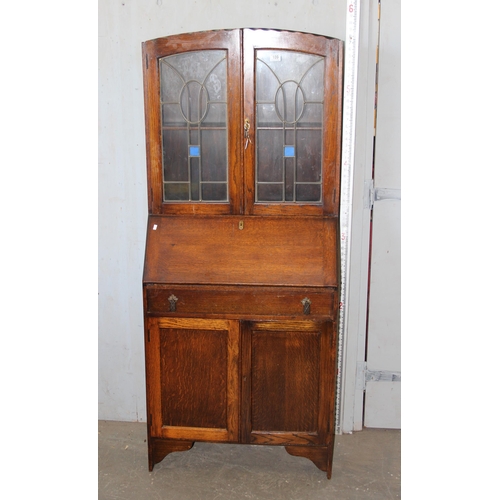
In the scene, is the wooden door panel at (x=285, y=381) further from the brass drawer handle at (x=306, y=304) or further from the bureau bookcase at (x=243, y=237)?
the brass drawer handle at (x=306, y=304)

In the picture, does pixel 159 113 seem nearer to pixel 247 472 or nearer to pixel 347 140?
pixel 347 140

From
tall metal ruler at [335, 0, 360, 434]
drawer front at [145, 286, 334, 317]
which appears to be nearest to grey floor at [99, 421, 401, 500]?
tall metal ruler at [335, 0, 360, 434]

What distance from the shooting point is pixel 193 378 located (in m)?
2.29

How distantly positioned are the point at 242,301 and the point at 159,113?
2.96 ft

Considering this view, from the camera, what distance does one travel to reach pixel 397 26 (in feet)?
8.18

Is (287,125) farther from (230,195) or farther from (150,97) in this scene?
(150,97)

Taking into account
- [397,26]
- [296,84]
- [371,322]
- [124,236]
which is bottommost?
A: [371,322]

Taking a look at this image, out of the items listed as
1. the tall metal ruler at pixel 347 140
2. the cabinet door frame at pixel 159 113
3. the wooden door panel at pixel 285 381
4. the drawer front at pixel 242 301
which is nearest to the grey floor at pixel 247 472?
the wooden door panel at pixel 285 381

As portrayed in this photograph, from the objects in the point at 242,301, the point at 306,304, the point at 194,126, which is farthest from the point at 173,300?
the point at 194,126

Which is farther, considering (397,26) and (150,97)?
(397,26)

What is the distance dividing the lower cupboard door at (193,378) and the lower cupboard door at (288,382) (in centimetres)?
7

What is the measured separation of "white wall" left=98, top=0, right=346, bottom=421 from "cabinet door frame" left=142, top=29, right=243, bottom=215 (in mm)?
398
